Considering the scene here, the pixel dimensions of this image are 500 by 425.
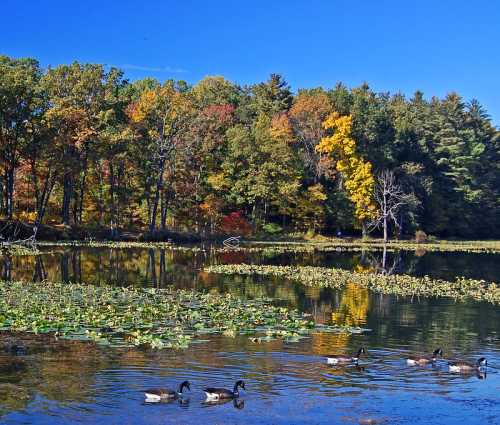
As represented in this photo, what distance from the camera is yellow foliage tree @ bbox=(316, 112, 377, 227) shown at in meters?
86.4

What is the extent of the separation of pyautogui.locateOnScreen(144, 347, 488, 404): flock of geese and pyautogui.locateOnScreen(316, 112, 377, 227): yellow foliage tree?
68145 millimetres

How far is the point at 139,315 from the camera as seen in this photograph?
23688 mm

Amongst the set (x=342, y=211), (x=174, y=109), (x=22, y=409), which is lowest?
(x=22, y=409)

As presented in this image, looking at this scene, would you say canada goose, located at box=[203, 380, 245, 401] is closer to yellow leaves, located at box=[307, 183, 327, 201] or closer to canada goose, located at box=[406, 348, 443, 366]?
canada goose, located at box=[406, 348, 443, 366]

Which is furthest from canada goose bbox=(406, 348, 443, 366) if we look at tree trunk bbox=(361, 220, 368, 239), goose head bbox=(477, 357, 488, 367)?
tree trunk bbox=(361, 220, 368, 239)

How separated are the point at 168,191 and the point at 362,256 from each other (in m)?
25.1

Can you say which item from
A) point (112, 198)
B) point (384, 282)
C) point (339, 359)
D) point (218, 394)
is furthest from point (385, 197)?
point (218, 394)

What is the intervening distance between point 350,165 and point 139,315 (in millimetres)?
66481

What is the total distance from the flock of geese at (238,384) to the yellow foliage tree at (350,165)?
224 feet

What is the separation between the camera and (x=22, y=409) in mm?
13336

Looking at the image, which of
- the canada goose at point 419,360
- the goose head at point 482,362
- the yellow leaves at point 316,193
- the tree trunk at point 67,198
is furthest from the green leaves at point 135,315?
the yellow leaves at point 316,193

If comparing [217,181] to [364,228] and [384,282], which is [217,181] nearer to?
[364,228]

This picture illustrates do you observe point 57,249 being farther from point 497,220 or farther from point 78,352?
point 497,220

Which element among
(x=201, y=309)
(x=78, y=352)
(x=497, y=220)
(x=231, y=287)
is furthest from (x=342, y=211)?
(x=78, y=352)
